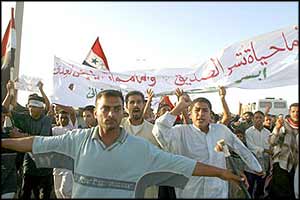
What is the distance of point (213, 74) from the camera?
233 inches

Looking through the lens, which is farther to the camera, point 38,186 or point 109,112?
point 38,186

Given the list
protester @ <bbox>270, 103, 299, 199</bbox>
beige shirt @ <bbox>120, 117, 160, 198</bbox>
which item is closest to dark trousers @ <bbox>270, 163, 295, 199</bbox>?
protester @ <bbox>270, 103, 299, 199</bbox>

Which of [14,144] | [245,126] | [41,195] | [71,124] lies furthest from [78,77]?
[14,144]

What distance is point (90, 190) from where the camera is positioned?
2.08m

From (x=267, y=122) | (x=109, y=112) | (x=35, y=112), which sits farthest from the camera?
(x=267, y=122)

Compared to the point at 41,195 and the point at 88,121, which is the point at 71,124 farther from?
the point at 41,195

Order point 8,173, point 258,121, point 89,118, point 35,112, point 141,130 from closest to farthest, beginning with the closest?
point 8,173 → point 141,130 → point 35,112 → point 89,118 → point 258,121

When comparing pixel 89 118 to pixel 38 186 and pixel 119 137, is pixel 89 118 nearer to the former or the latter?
pixel 38 186

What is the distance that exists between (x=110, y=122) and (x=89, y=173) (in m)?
0.31

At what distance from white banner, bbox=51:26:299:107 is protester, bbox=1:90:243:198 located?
222cm

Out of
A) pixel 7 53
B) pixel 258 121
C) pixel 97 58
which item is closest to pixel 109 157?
pixel 7 53

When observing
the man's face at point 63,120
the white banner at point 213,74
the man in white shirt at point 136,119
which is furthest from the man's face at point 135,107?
the man's face at point 63,120

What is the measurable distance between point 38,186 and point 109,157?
85.1 inches

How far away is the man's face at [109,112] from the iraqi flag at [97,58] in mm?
6291
